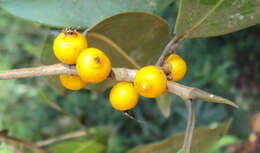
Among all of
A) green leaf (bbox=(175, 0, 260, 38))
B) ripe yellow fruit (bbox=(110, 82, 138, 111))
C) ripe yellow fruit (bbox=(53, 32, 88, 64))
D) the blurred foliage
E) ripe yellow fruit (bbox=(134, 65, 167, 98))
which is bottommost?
the blurred foliage

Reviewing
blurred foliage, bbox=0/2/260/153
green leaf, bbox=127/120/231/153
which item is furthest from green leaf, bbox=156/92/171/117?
blurred foliage, bbox=0/2/260/153

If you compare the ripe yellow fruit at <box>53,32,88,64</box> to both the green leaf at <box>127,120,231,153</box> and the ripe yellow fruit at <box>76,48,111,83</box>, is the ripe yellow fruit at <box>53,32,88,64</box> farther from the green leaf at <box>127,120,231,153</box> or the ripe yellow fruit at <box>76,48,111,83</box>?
the green leaf at <box>127,120,231,153</box>

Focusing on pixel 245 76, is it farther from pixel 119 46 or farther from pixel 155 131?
pixel 119 46

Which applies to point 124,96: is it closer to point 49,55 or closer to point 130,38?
point 130,38

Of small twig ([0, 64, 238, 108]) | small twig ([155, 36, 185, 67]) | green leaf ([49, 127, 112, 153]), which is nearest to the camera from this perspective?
small twig ([0, 64, 238, 108])

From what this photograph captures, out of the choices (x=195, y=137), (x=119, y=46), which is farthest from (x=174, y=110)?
(x=119, y=46)

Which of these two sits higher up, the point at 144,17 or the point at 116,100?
the point at 144,17

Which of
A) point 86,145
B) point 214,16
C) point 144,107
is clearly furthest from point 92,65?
point 144,107
